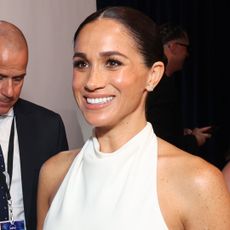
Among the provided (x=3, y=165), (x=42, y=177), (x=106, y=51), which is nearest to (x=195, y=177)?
(x=106, y=51)

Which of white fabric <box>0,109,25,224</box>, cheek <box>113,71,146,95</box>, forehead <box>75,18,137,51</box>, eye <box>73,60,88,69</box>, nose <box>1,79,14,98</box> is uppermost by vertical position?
A: forehead <box>75,18,137,51</box>

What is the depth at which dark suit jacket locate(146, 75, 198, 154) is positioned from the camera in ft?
7.52

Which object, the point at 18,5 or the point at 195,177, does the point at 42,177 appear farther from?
the point at 18,5

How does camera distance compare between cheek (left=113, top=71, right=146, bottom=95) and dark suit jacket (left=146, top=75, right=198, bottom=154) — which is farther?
dark suit jacket (left=146, top=75, right=198, bottom=154)

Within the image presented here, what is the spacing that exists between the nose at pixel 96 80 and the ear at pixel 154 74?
0.44 feet

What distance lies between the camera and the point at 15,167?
1.86 metres

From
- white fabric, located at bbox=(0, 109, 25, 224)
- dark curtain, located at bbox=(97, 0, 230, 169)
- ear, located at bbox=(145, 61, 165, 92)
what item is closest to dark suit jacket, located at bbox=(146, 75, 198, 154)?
white fabric, located at bbox=(0, 109, 25, 224)

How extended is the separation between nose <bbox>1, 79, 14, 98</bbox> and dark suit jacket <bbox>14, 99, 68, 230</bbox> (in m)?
0.16

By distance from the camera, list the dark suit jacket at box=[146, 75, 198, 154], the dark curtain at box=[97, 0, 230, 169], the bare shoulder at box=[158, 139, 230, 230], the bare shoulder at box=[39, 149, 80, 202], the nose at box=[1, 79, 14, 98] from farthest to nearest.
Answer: the dark curtain at box=[97, 0, 230, 169], the dark suit jacket at box=[146, 75, 198, 154], the nose at box=[1, 79, 14, 98], the bare shoulder at box=[39, 149, 80, 202], the bare shoulder at box=[158, 139, 230, 230]

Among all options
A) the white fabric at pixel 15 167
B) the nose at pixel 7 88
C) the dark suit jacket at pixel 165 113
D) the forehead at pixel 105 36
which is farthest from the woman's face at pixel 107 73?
the dark suit jacket at pixel 165 113

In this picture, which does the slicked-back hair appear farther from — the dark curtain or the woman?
the dark curtain

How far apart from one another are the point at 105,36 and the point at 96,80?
12 cm

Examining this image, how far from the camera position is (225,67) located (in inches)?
148

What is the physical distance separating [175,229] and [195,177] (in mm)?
137
